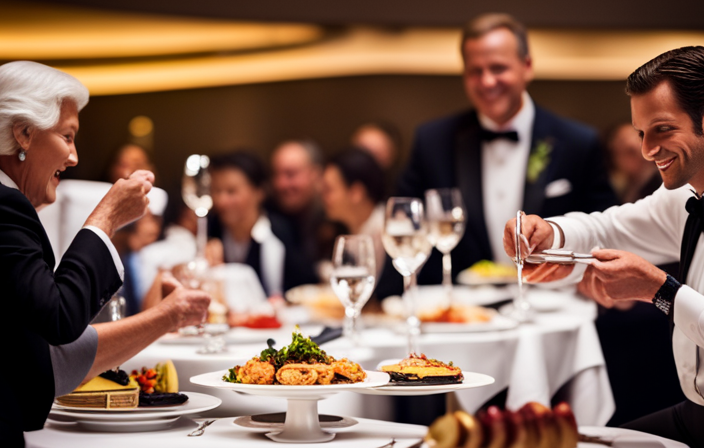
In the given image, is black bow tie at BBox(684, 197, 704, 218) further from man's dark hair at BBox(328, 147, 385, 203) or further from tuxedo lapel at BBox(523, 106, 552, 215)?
man's dark hair at BBox(328, 147, 385, 203)

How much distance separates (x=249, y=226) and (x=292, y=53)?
181 inches

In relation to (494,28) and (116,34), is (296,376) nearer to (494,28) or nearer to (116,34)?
(494,28)

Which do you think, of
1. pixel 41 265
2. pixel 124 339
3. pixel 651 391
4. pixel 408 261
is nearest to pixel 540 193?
pixel 651 391

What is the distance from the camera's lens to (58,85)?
5.55 feet

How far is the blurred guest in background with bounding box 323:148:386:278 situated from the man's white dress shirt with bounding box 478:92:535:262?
191 cm

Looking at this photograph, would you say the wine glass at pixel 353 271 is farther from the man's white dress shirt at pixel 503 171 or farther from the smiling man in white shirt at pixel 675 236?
the man's white dress shirt at pixel 503 171

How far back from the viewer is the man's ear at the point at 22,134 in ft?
5.38

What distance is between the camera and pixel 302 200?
7734 millimetres

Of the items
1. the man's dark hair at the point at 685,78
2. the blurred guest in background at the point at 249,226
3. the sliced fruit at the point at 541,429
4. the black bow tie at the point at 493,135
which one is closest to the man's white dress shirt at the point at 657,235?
the man's dark hair at the point at 685,78

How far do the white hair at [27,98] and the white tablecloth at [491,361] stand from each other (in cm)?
69

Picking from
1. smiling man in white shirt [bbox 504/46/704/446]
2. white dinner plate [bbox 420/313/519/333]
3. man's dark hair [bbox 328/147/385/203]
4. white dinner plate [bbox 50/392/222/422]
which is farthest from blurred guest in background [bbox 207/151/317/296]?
white dinner plate [bbox 50/392/222/422]

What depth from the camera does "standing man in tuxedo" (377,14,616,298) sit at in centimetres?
377

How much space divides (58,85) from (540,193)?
8.47ft

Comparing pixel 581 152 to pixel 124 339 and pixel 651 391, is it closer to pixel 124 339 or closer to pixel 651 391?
pixel 651 391
